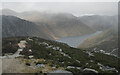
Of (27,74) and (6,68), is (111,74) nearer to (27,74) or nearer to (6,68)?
(27,74)

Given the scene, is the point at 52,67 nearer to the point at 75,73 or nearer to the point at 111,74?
the point at 75,73

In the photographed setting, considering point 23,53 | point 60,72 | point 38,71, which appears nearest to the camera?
point 60,72

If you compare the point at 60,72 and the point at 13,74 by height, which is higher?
the point at 60,72

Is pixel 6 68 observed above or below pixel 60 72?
below

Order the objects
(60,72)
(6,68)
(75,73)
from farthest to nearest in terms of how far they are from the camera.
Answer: (6,68)
(75,73)
(60,72)

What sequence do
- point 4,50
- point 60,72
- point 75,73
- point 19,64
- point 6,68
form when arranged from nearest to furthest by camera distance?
point 60,72 → point 75,73 → point 6,68 → point 19,64 → point 4,50

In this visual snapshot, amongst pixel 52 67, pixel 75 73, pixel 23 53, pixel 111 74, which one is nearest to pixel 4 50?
pixel 23 53

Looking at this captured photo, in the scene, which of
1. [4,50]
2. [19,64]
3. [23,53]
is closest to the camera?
[19,64]

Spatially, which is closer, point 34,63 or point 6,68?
point 6,68

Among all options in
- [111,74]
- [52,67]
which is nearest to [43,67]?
[52,67]
